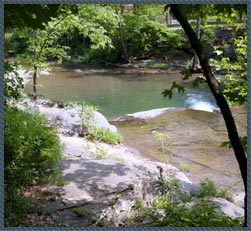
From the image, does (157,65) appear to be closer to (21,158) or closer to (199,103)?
(199,103)

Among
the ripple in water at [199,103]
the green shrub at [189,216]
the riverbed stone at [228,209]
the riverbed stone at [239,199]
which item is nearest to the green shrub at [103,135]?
the riverbed stone at [239,199]

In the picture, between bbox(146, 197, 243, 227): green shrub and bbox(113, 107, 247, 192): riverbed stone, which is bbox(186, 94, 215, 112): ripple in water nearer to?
bbox(113, 107, 247, 192): riverbed stone

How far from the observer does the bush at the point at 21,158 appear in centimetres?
348

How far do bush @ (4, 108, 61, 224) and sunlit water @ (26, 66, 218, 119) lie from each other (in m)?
5.63

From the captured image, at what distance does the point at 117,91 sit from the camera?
47.2ft

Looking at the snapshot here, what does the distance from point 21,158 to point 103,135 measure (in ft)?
12.4

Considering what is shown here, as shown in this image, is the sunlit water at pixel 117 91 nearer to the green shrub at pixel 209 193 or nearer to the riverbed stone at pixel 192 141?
the riverbed stone at pixel 192 141

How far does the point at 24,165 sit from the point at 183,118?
6.81 metres

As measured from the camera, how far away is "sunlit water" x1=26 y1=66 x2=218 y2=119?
12.2 metres

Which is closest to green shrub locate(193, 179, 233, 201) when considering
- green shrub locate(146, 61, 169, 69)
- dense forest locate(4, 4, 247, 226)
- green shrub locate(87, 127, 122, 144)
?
dense forest locate(4, 4, 247, 226)

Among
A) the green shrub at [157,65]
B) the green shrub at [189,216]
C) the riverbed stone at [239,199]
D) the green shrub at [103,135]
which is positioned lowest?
the riverbed stone at [239,199]

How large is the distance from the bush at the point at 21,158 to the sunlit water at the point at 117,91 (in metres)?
5.63

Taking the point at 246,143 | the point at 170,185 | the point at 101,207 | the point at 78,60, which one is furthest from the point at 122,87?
the point at 246,143

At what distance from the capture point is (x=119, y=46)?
779 inches
